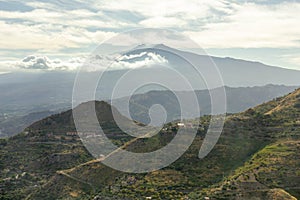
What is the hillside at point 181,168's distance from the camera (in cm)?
7375

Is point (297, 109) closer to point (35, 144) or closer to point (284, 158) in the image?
point (284, 158)

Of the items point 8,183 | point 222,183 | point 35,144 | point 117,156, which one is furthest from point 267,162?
point 35,144

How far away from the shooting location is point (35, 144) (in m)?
116

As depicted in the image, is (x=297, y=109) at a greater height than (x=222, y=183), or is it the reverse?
(x=297, y=109)

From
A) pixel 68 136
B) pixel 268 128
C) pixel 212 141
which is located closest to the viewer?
pixel 212 141

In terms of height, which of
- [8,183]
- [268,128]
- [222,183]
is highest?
[268,128]

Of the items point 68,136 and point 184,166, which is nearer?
point 184,166

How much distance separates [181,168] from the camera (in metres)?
82.1

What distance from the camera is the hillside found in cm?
7375

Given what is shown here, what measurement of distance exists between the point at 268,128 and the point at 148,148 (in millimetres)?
32630

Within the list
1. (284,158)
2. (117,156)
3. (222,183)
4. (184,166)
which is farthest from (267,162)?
(117,156)

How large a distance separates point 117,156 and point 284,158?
38054 millimetres

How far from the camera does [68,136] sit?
401ft

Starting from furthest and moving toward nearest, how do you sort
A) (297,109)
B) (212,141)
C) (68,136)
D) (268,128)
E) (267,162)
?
(68,136) < (297,109) < (268,128) < (212,141) < (267,162)
